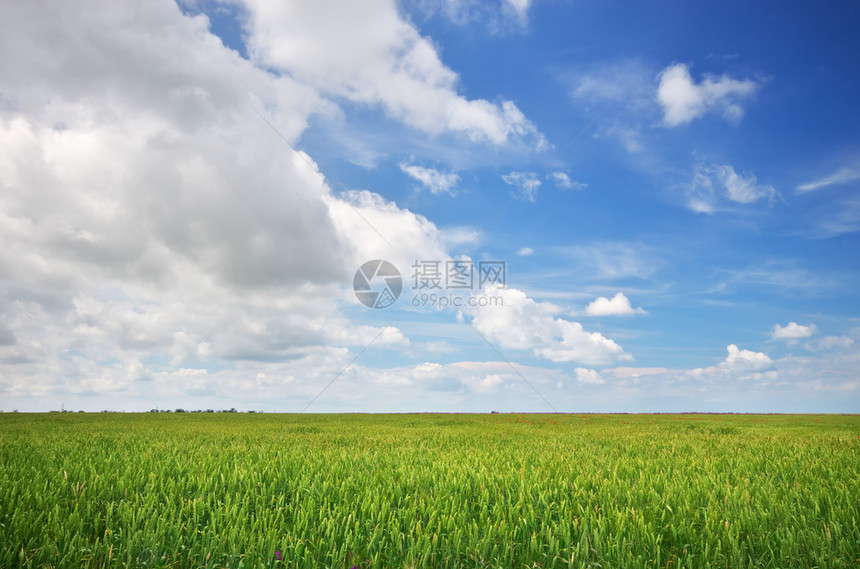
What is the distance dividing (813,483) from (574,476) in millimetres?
2854

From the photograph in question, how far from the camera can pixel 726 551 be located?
3461 millimetres

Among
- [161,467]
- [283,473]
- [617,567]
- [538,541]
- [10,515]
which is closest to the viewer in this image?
[617,567]

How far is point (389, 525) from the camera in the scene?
139 inches

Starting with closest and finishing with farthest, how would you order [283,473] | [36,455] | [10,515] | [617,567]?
[617,567] < [10,515] < [283,473] < [36,455]

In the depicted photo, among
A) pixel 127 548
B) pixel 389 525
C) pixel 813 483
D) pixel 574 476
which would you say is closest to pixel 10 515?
pixel 127 548

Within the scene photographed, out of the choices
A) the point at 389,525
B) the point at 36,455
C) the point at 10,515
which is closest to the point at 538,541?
the point at 389,525

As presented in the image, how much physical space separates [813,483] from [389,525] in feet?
17.6

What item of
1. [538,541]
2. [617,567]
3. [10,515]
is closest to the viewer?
[617,567]

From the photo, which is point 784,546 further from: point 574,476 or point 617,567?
point 574,476

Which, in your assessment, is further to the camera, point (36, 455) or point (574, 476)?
point (36, 455)

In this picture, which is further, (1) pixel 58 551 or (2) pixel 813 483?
(2) pixel 813 483

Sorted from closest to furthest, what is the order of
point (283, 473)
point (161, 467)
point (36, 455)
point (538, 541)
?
point (538, 541), point (283, 473), point (161, 467), point (36, 455)

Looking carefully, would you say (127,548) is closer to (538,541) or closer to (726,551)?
(538,541)

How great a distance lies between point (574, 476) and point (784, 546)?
97.8 inches
